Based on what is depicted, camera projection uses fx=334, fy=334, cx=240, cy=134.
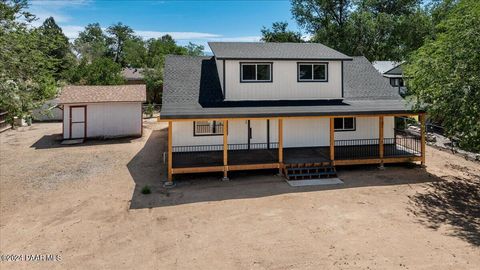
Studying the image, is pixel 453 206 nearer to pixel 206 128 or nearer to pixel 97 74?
pixel 206 128

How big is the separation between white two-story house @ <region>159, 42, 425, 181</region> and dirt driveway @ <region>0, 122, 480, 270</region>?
92 cm

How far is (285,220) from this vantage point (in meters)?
10.1

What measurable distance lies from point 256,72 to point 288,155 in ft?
14.3

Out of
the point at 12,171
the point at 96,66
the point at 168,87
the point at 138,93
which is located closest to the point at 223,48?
the point at 168,87


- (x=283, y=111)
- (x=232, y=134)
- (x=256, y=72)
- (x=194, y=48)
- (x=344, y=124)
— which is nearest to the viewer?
(x=283, y=111)

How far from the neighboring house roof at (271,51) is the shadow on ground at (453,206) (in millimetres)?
7345

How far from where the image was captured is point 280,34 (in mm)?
44344

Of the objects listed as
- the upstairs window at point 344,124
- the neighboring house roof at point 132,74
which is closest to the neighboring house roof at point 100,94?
the upstairs window at point 344,124

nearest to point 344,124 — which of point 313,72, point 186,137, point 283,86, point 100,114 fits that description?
point 313,72

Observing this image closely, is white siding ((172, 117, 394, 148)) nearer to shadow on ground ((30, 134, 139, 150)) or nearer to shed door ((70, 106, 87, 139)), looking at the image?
shadow on ground ((30, 134, 139, 150))

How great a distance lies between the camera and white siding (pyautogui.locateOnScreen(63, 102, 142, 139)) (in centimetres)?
2333

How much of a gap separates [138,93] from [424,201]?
65.2ft

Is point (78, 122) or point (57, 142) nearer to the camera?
point (57, 142)

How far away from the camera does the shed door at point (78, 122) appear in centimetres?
2294
